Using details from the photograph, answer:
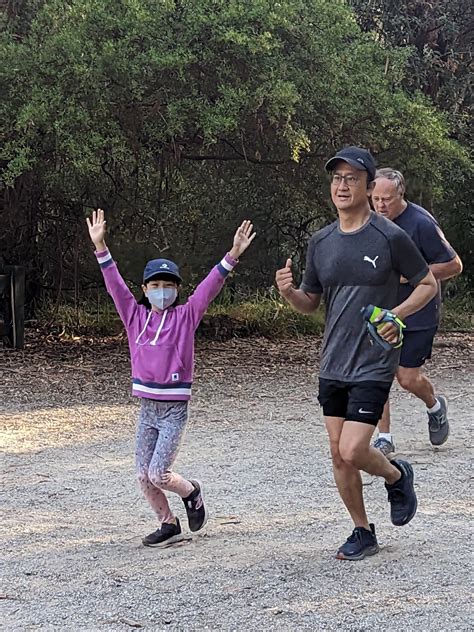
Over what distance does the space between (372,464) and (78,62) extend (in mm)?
6235

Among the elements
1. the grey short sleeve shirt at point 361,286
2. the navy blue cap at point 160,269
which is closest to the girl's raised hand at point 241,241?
the navy blue cap at point 160,269

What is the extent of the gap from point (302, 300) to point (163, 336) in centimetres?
75

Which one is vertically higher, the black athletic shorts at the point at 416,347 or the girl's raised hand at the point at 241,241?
the girl's raised hand at the point at 241,241

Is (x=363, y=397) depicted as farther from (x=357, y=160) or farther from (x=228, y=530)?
(x=228, y=530)

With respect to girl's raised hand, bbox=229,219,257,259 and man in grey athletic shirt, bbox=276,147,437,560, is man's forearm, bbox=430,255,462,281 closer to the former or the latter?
man in grey athletic shirt, bbox=276,147,437,560

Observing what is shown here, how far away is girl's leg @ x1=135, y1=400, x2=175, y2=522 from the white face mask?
52 centimetres

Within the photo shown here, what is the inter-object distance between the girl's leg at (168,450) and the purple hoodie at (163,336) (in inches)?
3.7

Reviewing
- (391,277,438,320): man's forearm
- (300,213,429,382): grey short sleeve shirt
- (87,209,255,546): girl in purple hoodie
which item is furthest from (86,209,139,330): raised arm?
(391,277,438,320): man's forearm

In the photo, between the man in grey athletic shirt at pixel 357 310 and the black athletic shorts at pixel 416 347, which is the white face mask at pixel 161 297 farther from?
the black athletic shorts at pixel 416 347

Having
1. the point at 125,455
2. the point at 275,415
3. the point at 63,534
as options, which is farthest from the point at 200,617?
the point at 275,415

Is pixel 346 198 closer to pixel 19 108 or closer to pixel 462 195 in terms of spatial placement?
pixel 19 108

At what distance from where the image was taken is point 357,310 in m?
4.44

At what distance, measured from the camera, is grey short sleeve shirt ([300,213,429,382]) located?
4418 millimetres

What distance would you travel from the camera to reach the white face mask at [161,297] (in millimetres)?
4887
